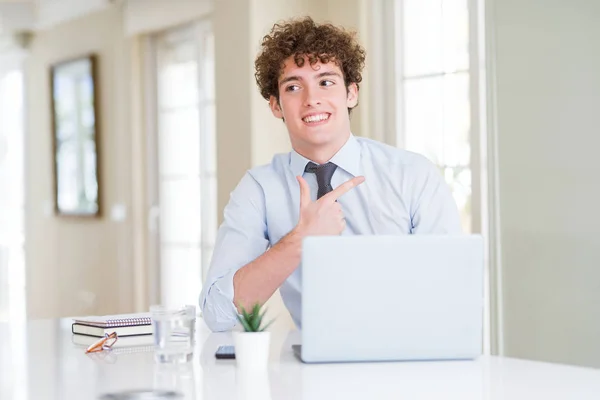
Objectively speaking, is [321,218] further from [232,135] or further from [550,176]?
[232,135]

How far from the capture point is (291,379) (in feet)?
5.49

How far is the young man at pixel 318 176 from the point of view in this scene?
2.50 meters

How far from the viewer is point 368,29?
4266 mm

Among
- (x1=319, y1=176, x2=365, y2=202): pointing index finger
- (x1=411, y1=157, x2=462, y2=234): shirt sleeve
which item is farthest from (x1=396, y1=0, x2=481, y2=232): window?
(x1=319, y1=176, x2=365, y2=202): pointing index finger

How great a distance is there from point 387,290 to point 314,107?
912mm

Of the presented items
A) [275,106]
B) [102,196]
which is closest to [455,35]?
[275,106]

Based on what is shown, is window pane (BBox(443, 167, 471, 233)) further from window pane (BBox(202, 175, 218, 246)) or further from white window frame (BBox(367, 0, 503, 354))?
window pane (BBox(202, 175, 218, 246))

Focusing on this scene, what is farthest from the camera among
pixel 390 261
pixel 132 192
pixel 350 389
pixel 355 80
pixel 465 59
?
pixel 132 192

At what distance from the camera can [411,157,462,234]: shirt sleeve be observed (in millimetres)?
2477

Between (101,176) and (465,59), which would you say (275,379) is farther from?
(101,176)

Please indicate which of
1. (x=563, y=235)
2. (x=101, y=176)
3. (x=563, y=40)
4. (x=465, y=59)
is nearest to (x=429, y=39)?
(x=465, y=59)

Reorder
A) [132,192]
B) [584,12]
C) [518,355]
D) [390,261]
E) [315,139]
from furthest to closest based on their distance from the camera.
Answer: [132,192] < [518,355] < [584,12] < [315,139] < [390,261]

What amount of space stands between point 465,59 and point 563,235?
3.27 ft

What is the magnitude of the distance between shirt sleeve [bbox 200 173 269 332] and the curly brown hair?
33cm
